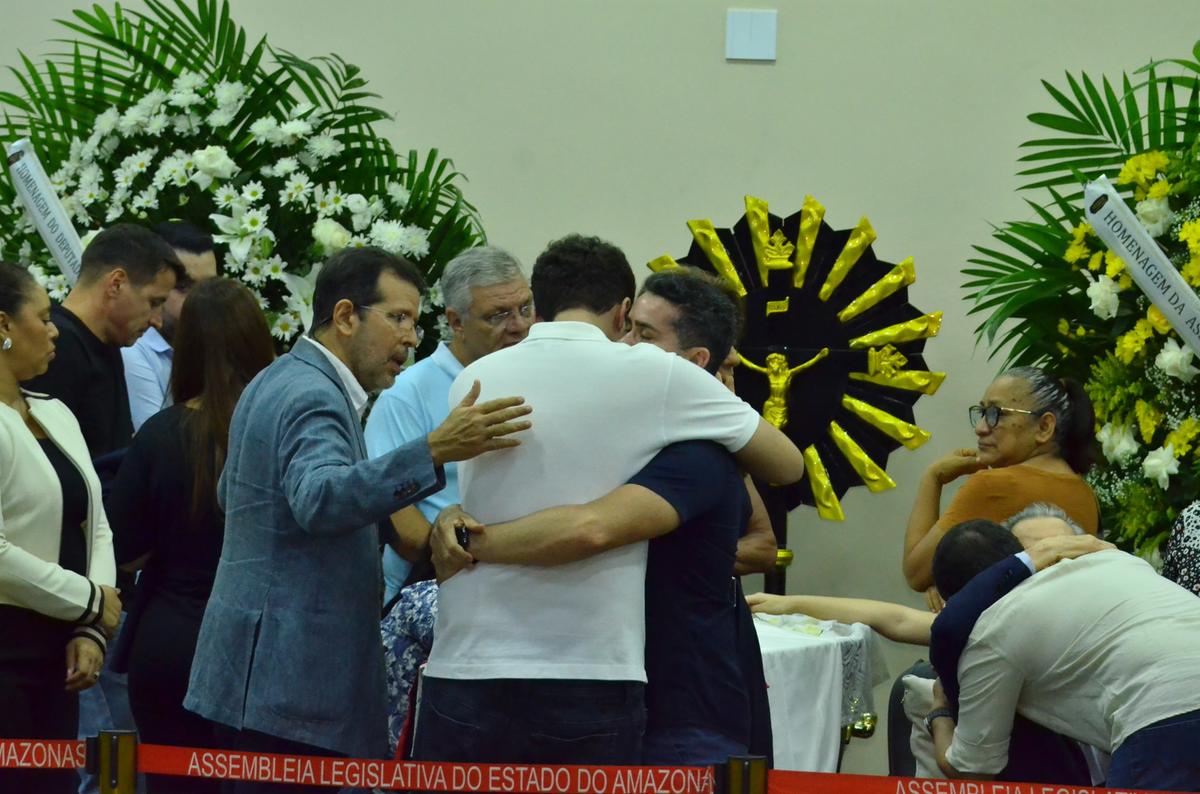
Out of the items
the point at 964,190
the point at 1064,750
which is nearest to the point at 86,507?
the point at 1064,750

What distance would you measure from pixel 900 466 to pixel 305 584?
358cm

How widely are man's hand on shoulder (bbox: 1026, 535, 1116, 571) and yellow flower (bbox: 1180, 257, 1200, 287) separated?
1.44 metres

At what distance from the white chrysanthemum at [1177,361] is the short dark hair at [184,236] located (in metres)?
2.36

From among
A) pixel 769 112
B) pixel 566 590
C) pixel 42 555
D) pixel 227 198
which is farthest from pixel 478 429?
pixel 769 112

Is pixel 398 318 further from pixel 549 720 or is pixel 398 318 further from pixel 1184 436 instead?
pixel 1184 436

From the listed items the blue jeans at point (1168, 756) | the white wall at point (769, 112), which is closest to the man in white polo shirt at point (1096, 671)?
the blue jeans at point (1168, 756)

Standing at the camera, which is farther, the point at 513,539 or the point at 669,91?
the point at 669,91

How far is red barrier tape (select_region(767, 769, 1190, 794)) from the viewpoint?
232cm

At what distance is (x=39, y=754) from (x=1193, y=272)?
2861 mm

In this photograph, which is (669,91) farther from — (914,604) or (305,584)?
(305,584)

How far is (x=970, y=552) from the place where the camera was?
9.28 ft

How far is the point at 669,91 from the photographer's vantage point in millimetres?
5734

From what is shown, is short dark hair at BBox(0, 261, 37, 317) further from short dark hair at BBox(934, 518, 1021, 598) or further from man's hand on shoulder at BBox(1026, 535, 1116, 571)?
man's hand on shoulder at BBox(1026, 535, 1116, 571)

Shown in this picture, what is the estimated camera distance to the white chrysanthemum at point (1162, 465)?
13.0ft
